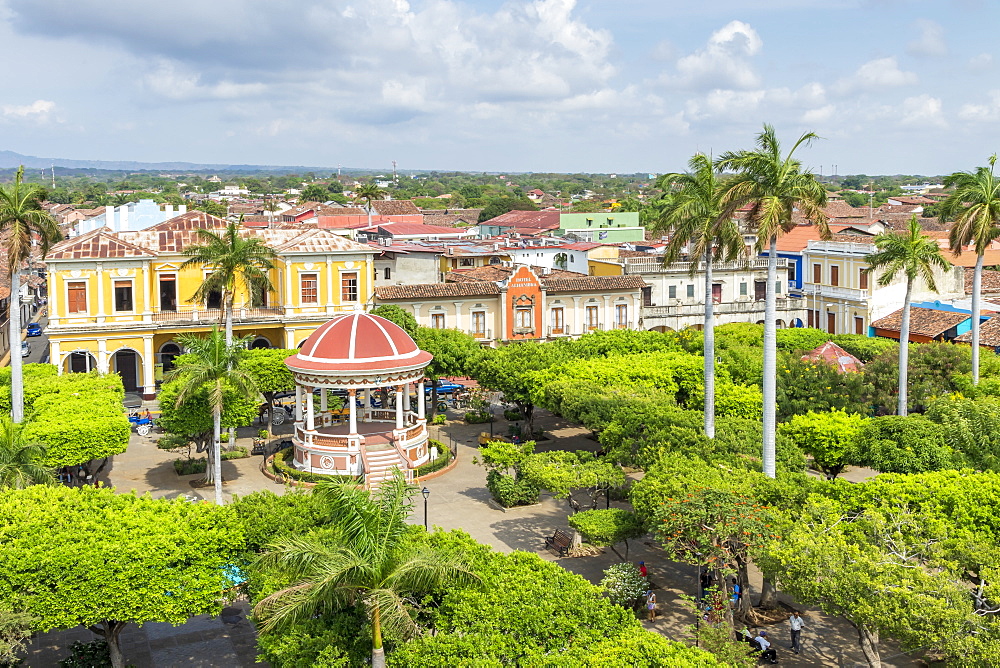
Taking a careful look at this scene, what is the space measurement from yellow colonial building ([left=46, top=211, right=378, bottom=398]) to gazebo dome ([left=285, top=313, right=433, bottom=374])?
12671 millimetres

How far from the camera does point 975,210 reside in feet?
138

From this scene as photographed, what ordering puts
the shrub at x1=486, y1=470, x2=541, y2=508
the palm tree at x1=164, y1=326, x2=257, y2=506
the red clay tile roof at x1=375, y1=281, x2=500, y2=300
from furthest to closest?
the red clay tile roof at x1=375, y1=281, x2=500, y2=300
the shrub at x1=486, y1=470, x2=541, y2=508
the palm tree at x1=164, y1=326, x2=257, y2=506

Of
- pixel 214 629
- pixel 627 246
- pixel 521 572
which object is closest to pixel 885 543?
pixel 521 572

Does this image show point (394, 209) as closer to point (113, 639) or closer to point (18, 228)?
point (18, 228)

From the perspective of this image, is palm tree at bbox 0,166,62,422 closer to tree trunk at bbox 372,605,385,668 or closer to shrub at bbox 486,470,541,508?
shrub at bbox 486,470,541,508

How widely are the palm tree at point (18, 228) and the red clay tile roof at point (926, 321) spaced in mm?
50592

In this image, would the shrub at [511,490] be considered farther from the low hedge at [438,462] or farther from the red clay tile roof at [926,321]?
the red clay tile roof at [926,321]

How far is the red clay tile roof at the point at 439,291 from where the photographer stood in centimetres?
6150

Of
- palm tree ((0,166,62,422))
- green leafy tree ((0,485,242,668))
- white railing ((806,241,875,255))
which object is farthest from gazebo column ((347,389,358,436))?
white railing ((806,241,875,255))

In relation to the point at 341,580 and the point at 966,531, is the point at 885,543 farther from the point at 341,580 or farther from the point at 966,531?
the point at 341,580

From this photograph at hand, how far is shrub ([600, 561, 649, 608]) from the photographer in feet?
87.9

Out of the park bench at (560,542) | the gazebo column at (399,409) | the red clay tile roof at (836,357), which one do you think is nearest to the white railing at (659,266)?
the red clay tile roof at (836,357)

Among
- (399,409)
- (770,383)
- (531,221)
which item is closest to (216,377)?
(399,409)

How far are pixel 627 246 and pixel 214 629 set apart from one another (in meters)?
63.1
